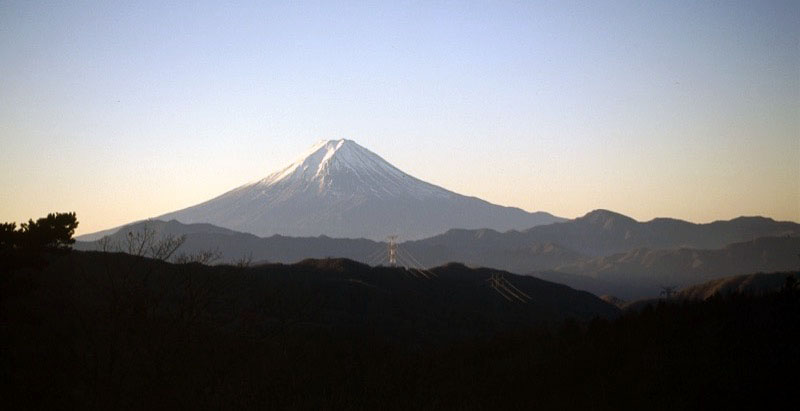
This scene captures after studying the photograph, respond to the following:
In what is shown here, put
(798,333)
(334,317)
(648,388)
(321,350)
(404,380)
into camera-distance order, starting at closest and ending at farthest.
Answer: (648,388) < (798,333) < (404,380) < (321,350) < (334,317)

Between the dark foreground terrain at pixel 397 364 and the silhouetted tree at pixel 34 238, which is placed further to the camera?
the silhouetted tree at pixel 34 238

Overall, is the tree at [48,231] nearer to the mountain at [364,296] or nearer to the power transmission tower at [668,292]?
the mountain at [364,296]

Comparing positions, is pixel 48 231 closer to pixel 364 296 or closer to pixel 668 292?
pixel 364 296

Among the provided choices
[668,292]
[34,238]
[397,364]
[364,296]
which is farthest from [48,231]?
[668,292]

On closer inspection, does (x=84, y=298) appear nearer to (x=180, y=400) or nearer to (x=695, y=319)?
(x=180, y=400)

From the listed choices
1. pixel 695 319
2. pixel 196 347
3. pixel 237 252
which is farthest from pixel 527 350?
pixel 237 252

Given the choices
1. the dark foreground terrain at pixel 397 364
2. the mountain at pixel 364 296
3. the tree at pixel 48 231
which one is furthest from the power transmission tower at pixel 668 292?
the tree at pixel 48 231

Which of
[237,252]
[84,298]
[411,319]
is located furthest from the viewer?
[237,252]

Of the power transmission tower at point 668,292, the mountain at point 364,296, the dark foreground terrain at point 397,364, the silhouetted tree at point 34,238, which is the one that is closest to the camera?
the dark foreground terrain at point 397,364

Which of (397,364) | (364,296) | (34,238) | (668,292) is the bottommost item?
(397,364)

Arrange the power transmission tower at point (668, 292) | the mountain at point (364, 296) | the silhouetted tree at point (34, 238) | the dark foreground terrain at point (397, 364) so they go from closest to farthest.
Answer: the dark foreground terrain at point (397, 364) < the silhouetted tree at point (34, 238) < the mountain at point (364, 296) < the power transmission tower at point (668, 292)

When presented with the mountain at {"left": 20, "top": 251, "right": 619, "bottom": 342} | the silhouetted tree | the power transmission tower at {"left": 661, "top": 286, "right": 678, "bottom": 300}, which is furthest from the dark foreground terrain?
the power transmission tower at {"left": 661, "top": 286, "right": 678, "bottom": 300}
